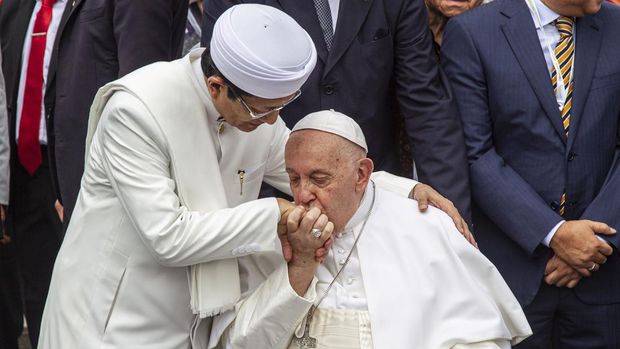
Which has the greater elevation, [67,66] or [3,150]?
[67,66]

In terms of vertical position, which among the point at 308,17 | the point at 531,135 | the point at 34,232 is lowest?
the point at 34,232

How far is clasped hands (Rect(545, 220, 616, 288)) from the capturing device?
5121 mm

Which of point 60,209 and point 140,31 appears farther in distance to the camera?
point 60,209

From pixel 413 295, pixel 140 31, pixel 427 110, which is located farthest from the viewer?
pixel 140 31

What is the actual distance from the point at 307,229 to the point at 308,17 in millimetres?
1379

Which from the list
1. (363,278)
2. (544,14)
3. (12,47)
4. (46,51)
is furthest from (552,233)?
(12,47)

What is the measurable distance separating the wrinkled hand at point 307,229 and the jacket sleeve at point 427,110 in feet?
3.60

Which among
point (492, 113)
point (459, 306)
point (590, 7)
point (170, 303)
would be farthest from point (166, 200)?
point (590, 7)

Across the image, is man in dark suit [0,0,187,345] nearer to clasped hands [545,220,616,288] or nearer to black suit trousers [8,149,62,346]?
black suit trousers [8,149,62,346]

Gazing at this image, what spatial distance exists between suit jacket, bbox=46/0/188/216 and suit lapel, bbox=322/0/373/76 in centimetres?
89

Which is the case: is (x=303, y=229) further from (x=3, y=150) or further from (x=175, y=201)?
(x=3, y=150)

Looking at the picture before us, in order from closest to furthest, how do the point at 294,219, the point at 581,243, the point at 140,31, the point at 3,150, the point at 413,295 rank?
the point at 294,219 → the point at 413,295 → the point at 581,243 → the point at 140,31 → the point at 3,150

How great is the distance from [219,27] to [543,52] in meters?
1.83

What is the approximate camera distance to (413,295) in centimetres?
446
